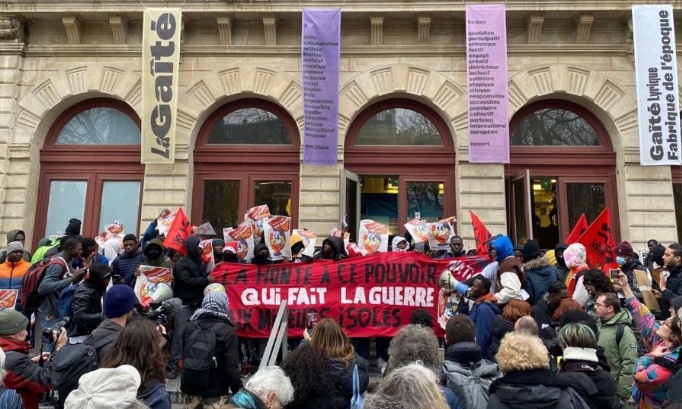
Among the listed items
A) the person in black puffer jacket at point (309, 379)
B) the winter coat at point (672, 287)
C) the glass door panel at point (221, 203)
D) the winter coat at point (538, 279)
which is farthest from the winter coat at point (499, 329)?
the glass door panel at point (221, 203)

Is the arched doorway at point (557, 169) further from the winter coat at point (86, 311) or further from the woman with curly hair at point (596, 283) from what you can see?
the winter coat at point (86, 311)

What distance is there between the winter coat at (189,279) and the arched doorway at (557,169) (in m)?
8.94

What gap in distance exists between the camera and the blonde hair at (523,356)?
3.53 metres

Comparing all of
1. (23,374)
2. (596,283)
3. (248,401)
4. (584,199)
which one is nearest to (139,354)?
(248,401)

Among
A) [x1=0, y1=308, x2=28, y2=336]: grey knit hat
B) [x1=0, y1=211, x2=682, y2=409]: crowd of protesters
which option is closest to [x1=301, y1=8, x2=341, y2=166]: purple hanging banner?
[x1=0, y1=211, x2=682, y2=409]: crowd of protesters

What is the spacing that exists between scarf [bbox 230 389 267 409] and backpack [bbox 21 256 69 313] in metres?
5.25

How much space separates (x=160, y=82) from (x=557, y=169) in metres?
11.0

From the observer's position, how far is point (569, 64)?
13.9 meters

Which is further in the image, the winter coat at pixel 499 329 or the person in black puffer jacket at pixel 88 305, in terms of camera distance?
the winter coat at pixel 499 329

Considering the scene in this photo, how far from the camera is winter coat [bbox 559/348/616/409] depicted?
4016mm

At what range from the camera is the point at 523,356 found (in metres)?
3.54

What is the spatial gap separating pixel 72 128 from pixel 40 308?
897 cm

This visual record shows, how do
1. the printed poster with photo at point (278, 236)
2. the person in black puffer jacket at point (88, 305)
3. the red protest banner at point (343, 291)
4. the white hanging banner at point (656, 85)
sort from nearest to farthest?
1. the person in black puffer jacket at point (88, 305)
2. the red protest banner at point (343, 291)
3. the printed poster with photo at point (278, 236)
4. the white hanging banner at point (656, 85)

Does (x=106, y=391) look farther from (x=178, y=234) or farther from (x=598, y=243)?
(x=598, y=243)
